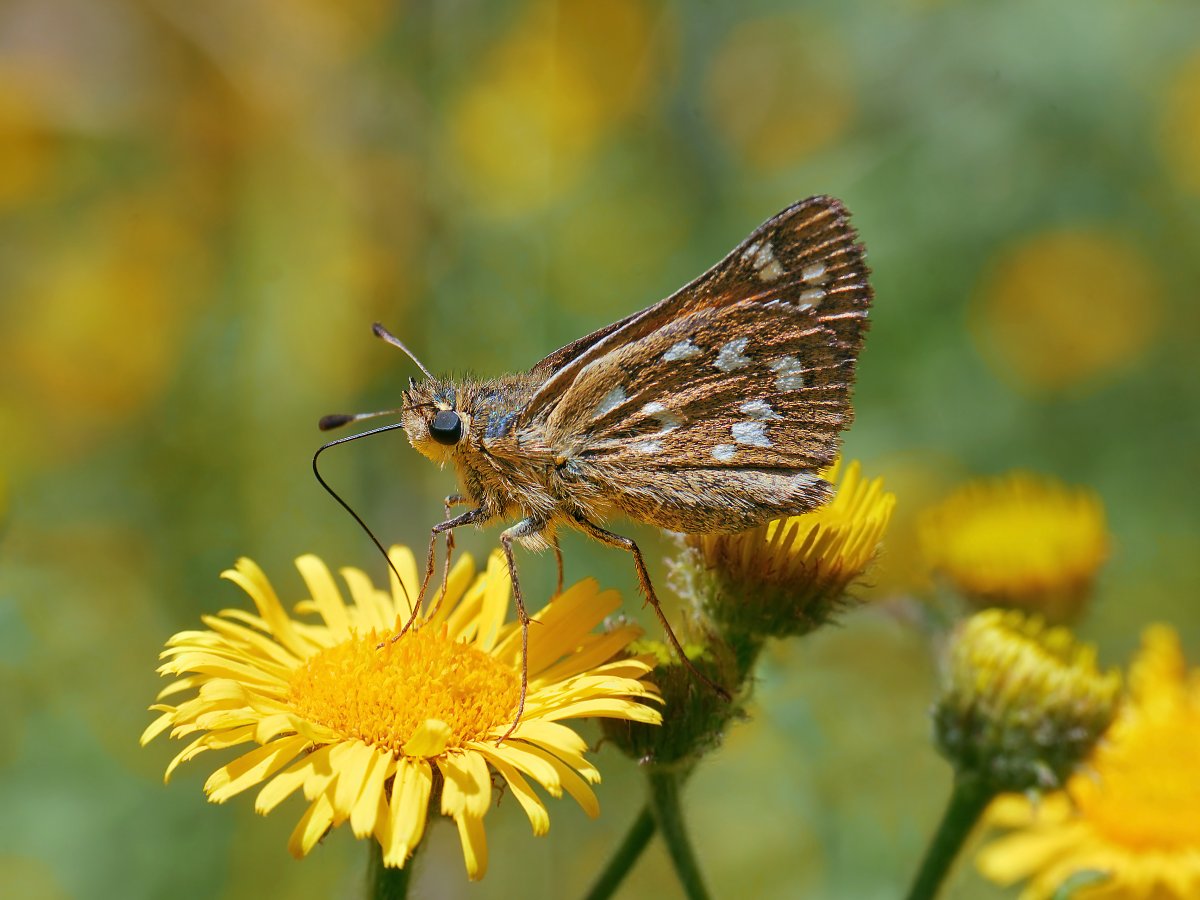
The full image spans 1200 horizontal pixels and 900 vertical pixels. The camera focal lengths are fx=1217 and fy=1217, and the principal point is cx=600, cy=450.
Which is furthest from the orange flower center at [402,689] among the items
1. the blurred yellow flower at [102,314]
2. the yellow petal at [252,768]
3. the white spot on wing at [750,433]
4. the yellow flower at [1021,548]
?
the blurred yellow flower at [102,314]

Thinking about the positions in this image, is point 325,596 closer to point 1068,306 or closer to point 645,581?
point 645,581

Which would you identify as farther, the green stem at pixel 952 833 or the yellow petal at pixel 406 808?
the green stem at pixel 952 833

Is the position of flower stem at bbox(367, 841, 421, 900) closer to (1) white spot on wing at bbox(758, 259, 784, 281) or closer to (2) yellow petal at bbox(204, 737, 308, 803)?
(2) yellow petal at bbox(204, 737, 308, 803)

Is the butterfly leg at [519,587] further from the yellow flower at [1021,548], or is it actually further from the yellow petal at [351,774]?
the yellow flower at [1021,548]

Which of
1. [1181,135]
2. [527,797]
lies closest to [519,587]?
[527,797]

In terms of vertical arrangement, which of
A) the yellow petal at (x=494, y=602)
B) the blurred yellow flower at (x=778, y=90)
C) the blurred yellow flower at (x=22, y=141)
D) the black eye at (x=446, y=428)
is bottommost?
the yellow petal at (x=494, y=602)

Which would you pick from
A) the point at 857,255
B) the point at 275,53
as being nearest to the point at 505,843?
the point at 857,255
